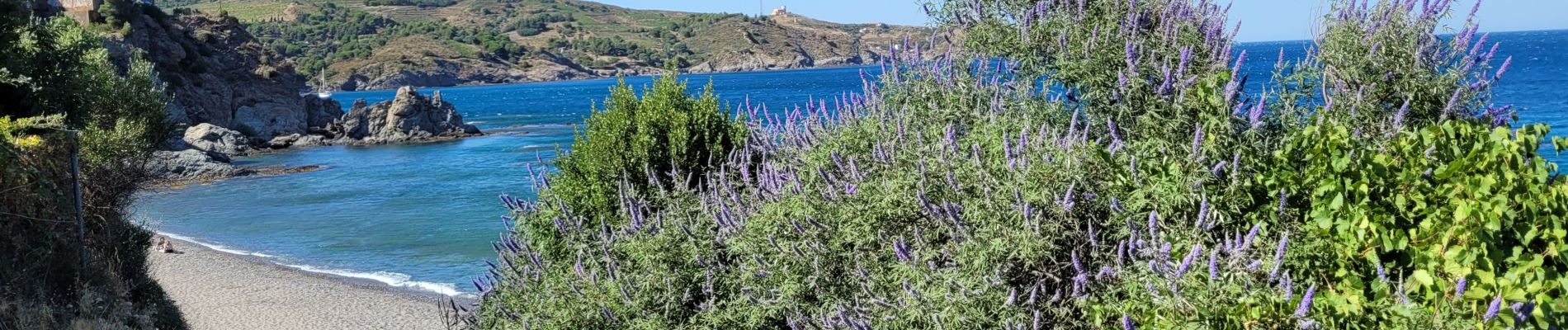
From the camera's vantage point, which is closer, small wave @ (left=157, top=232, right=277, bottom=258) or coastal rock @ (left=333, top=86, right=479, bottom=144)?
small wave @ (left=157, top=232, right=277, bottom=258)

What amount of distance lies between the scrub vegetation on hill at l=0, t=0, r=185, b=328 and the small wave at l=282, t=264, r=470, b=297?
5.18m

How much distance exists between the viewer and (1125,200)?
6.36 m

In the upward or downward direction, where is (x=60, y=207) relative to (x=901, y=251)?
downward

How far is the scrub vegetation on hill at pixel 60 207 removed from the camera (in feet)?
39.6

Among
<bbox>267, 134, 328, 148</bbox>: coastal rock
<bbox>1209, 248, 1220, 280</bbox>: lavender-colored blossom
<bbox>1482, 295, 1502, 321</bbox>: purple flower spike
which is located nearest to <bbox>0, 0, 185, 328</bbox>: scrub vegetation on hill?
<bbox>1209, 248, 1220, 280</bbox>: lavender-colored blossom

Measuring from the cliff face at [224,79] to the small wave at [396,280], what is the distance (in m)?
38.5

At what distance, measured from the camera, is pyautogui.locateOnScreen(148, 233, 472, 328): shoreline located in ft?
64.8

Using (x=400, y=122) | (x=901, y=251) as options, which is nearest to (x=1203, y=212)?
(x=901, y=251)

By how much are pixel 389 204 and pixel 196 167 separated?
14.5 m

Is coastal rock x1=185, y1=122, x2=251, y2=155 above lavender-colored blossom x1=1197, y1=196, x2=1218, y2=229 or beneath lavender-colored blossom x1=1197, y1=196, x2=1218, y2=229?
beneath

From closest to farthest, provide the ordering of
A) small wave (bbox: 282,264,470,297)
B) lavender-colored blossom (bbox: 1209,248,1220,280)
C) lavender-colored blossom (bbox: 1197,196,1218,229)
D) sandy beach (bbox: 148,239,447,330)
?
lavender-colored blossom (bbox: 1209,248,1220,280) → lavender-colored blossom (bbox: 1197,196,1218,229) → sandy beach (bbox: 148,239,447,330) → small wave (bbox: 282,264,470,297)

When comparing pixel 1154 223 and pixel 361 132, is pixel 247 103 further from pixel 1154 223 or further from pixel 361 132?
pixel 1154 223

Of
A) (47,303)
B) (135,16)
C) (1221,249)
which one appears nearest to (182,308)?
(47,303)

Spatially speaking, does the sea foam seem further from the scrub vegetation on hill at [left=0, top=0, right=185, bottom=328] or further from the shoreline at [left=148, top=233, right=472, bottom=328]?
the scrub vegetation on hill at [left=0, top=0, right=185, bottom=328]
